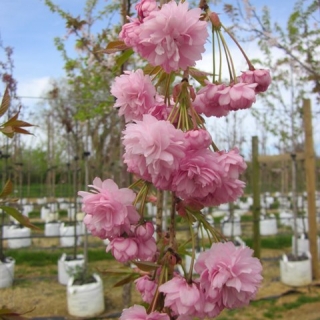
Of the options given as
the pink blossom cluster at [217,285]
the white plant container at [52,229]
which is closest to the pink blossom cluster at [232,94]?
the pink blossom cluster at [217,285]

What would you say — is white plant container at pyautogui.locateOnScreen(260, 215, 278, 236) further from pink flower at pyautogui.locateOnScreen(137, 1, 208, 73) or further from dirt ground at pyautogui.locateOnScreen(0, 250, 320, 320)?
pink flower at pyautogui.locateOnScreen(137, 1, 208, 73)

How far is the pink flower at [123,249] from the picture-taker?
58 centimetres

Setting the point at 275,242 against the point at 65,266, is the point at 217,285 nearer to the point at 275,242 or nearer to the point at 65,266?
the point at 65,266

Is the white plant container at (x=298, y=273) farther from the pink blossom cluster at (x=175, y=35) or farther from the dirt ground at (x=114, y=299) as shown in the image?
the pink blossom cluster at (x=175, y=35)

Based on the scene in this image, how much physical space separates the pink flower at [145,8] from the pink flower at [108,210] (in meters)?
0.26

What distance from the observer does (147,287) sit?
674mm

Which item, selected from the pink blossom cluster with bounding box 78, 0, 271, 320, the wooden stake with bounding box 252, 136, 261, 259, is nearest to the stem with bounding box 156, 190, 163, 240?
the pink blossom cluster with bounding box 78, 0, 271, 320

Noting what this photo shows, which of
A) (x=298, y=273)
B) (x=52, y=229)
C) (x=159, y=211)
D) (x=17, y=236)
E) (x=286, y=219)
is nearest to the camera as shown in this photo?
(x=159, y=211)

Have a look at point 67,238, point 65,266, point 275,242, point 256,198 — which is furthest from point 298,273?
point 67,238

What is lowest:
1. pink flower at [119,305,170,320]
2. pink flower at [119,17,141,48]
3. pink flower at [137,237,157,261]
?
pink flower at [119,305,170,320]

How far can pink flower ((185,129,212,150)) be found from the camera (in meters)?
0.56

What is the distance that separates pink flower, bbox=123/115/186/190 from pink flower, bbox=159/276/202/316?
140 millimetres

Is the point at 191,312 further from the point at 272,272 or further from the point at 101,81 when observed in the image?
the point at 272,272

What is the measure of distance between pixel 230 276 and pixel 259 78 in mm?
322
